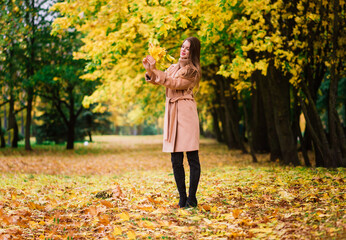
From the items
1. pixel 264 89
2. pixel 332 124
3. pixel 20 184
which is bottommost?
pixel 20 184

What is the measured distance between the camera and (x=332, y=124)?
7699 millimetres

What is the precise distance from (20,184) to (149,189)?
2.92 m

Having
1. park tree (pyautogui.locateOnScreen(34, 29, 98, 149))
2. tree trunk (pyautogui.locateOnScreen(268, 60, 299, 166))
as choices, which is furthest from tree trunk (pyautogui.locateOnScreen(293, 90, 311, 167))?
park tree (pyautogui.locateOnScreen(34, 29, 98, 149))

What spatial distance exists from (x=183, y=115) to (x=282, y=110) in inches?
238

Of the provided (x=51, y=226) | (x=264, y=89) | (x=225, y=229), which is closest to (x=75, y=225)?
(x=51, y=226)

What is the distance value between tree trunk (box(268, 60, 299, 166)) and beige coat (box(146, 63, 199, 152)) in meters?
5.80

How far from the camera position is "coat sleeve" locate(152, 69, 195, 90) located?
4.16 metres

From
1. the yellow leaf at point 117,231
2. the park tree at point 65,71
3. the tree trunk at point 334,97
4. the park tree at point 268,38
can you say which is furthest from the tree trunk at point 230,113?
the yellow leaf at point 117,231

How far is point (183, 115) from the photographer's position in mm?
4434

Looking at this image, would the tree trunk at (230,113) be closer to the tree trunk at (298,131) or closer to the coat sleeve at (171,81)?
the tree trunk at (298,131)

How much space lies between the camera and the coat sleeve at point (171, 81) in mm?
4160

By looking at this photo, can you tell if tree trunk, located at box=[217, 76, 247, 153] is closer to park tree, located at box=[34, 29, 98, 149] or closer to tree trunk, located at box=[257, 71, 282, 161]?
tree trunk, located at box=[257, 71, 282, 161]

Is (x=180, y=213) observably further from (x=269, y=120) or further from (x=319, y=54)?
(x=269, y=120)

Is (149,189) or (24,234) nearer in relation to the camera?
(24,234)
